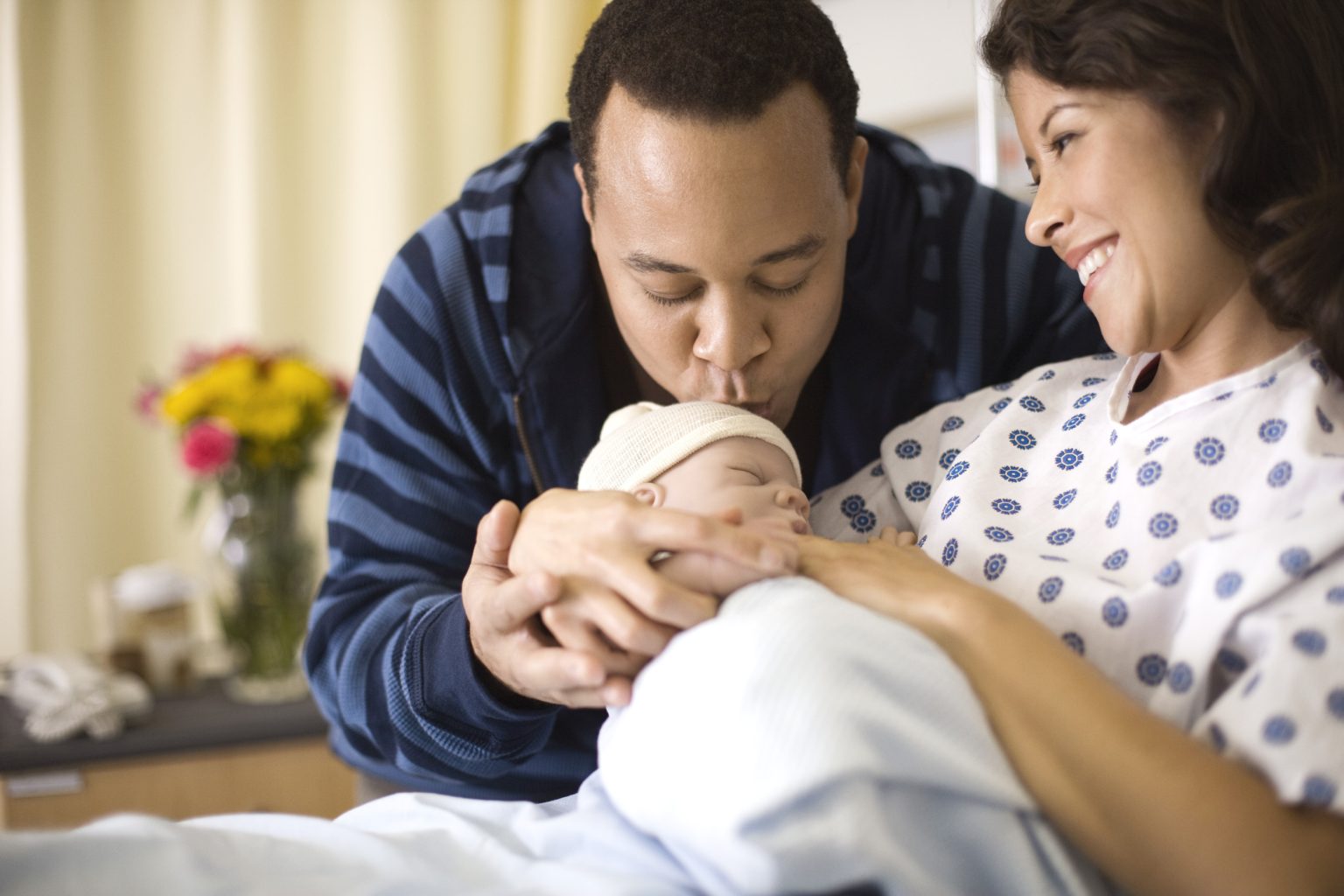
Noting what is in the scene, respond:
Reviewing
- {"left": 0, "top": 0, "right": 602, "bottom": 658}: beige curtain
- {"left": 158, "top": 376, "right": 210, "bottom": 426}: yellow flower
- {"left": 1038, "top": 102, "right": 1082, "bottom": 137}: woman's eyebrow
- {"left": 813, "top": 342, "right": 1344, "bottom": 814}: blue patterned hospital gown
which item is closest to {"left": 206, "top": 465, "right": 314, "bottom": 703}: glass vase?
{"left": 158, "top": 376, "right": 210, "bottom": 426}: yellow flower

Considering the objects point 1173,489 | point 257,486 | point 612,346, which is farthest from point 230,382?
point 1173,489

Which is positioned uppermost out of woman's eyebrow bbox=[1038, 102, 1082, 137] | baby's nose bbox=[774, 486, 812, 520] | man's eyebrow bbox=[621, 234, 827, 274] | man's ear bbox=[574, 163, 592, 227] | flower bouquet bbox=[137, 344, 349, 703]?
woman's eyebrow bbox=[1038, 102, 1082, 137]

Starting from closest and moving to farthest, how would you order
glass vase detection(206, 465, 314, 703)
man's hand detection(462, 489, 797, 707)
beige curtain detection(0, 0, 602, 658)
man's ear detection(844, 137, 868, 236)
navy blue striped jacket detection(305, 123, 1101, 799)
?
man's hand detection(462, 489, 797, 707) → man's ear detection(844, 137, 868, 236) → navy blue striped jacket detection(305, 123, 1101, 799) → glass vase detection(206, 465, 314, 703) → beige curtain detection(0, 0, 602, 658)

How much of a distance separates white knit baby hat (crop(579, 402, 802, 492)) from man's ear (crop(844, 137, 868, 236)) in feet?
1.16

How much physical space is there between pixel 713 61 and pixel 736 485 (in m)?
0.46

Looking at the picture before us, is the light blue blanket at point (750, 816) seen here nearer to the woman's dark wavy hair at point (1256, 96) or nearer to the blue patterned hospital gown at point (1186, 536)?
the blue patterned hospital gown at point (1186, 536)

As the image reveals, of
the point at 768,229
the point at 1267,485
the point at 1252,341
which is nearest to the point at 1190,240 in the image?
the point at 1252,341

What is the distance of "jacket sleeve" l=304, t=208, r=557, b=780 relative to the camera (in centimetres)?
154

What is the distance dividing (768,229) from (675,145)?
0.14m

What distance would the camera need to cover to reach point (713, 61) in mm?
1261

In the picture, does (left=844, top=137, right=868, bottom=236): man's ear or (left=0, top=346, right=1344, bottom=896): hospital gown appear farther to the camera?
(left=844, top=137, right=868, bottom=236): man's ear

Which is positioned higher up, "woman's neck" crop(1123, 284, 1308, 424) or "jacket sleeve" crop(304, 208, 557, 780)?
"woman's neck" crop(1123, 284, 1308, 424)

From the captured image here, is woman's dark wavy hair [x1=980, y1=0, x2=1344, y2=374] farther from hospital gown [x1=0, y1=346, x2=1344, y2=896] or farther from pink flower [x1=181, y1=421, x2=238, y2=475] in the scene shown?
pink flower [x1=181, y1=421, x2=238, y2=475]

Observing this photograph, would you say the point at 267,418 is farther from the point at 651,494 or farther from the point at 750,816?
the point at 750,816
